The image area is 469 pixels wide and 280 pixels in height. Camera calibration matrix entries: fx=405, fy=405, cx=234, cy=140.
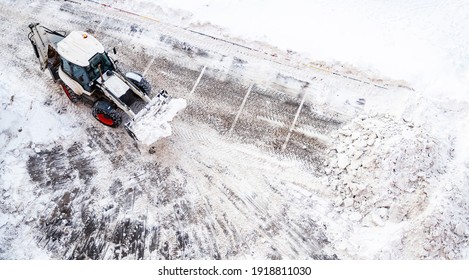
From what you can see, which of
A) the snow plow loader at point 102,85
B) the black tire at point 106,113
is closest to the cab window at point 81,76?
the snow plow loader at point 102,85

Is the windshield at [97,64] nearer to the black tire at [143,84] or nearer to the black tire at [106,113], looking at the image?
the black tire at [143,84]

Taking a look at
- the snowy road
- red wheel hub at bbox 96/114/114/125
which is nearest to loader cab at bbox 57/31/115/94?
red wheel hub at bbox 96/114/114/125

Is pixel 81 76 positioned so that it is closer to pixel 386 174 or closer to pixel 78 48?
pixel 78 48

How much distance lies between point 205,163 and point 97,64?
4.21 m

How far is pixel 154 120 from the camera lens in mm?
11383

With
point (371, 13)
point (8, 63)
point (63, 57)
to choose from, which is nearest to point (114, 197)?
point (63, 57)

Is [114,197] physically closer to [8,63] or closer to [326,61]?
[8,63]

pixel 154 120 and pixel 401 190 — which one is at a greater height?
pixel 401 190

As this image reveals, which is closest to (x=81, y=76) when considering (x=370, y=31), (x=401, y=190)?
(x=401, y=190)

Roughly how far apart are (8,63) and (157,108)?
19.9 feet

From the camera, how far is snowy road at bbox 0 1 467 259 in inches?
412

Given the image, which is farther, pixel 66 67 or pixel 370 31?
pixel 370 31

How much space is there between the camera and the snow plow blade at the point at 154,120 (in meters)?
11.2

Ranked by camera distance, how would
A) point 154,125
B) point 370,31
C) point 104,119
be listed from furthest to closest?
point 370,31 → point 104,119 → point 154,125
